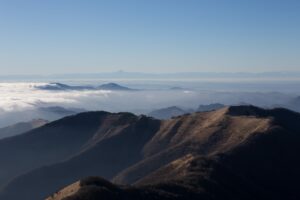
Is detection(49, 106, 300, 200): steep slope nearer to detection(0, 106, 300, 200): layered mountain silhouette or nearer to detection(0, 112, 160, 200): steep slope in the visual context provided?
detection(0, 106, 300, 200): layered mountain silhouette

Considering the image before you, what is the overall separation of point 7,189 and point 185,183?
95002mm

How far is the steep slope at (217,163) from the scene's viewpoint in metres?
85.4

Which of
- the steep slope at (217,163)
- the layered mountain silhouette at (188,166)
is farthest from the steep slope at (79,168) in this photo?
the steep slope at (217,163)

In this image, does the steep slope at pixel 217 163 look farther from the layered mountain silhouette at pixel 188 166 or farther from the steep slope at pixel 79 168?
the steep slope at pixel 79 168

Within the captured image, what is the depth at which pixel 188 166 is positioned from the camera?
10825 centimetres

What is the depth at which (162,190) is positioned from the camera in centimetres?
8438

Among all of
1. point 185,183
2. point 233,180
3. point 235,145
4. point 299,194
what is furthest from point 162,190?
point 235,145

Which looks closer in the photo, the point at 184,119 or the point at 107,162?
the point at 107,162

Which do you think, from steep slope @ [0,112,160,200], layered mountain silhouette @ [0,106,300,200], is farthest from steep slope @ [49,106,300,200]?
steep slope @ [0,112,160,200]

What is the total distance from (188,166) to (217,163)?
711 centimetres

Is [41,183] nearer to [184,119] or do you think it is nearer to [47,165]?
[47,165]

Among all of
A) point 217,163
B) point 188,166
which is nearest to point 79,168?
point 217,163

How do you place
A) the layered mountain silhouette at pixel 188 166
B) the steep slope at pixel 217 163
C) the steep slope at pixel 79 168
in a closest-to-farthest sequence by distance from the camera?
the steep slope at pixel 217 163 → the layered mountain silhouette at pixel 188 166 → the steep slope at pixel 79 168

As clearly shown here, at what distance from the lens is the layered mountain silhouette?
87.5 meters
